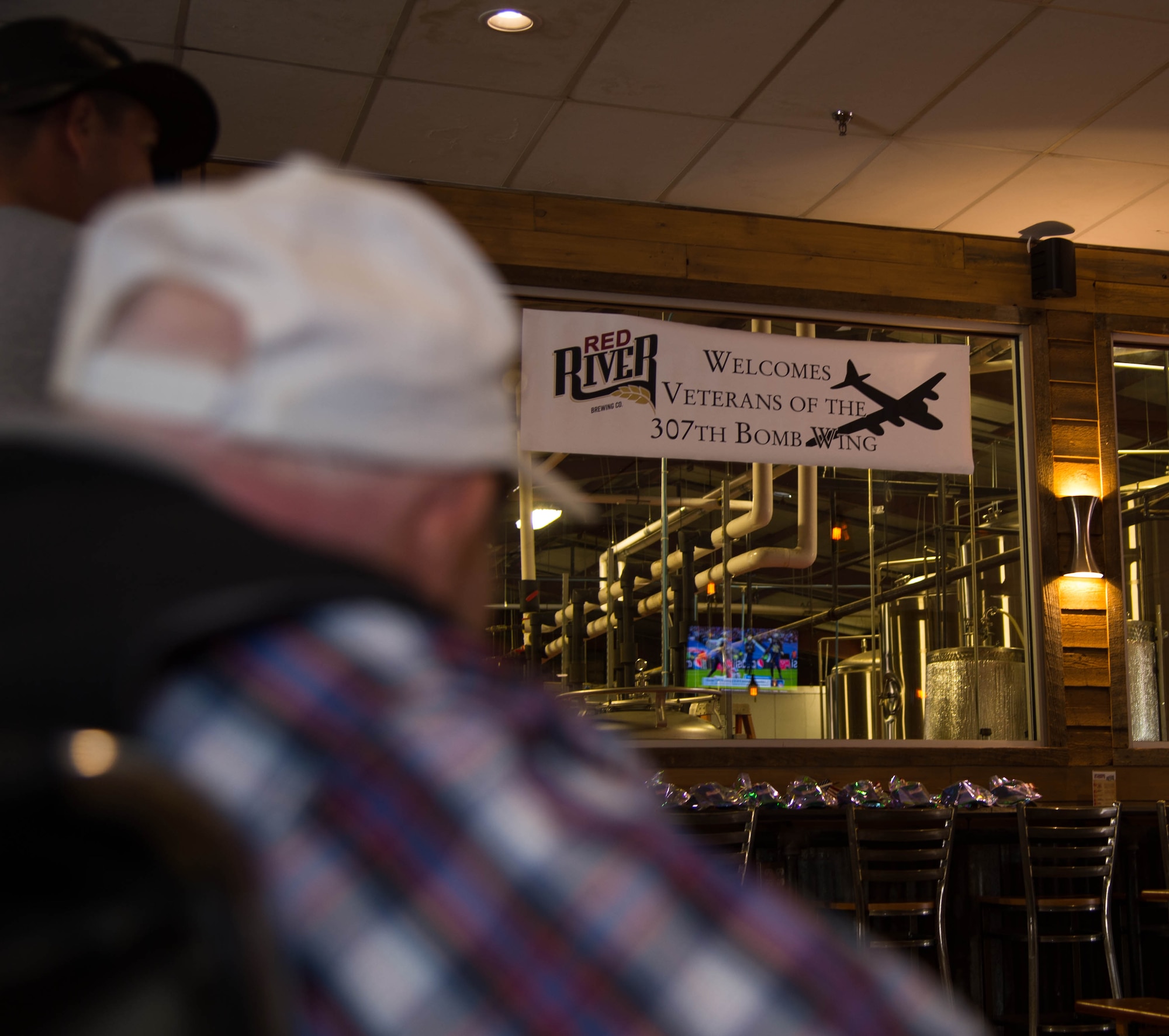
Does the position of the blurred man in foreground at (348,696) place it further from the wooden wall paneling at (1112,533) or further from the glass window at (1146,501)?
the glass window at (1146,501)

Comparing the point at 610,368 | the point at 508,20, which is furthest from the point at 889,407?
the point at 508,20

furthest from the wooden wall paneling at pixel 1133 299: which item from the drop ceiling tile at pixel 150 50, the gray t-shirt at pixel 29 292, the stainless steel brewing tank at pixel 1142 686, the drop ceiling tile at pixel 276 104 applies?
the gray t-shirt at pixel 29 292

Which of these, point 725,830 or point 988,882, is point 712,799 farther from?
point 988,882

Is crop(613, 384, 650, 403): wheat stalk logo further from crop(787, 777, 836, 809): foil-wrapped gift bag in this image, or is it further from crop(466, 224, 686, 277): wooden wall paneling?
crop(787, 777, 836, 809): foil-wrapped gift bag

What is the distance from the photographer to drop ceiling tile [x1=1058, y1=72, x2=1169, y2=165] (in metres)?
5.29

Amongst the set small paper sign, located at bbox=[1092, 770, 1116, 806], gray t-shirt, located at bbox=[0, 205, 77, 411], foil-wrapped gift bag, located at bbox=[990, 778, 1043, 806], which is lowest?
small paper sign, located at bbox=[1092, 770, 1116, 806]

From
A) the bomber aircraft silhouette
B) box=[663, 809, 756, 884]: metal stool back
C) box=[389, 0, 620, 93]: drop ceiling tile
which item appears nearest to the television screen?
the bomber aircraft silhouette

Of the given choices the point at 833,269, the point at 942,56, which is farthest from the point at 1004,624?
the point at 942,56

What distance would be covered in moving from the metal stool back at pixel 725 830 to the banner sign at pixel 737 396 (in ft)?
7.41

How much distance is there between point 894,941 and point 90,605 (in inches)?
168

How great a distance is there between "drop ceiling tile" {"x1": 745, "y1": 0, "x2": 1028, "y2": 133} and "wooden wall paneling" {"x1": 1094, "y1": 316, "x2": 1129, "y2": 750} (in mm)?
1965

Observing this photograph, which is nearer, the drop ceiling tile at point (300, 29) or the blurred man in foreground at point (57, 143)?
the blurred man in foreground at point (57, 143)

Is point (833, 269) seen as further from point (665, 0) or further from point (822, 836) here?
point (822, 836)

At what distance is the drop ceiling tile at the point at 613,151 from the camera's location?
547 cm
